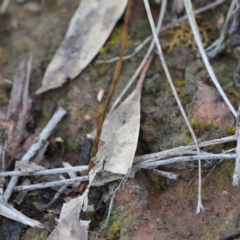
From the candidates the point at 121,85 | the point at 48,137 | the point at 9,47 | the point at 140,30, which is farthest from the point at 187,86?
the point at 9,47

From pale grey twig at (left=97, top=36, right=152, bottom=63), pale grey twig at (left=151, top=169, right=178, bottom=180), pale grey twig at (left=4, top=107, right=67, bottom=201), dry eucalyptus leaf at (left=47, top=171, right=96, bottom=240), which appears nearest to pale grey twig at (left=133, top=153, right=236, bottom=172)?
pale grey twig at (left=151, top=169, right=178, bottom=180)

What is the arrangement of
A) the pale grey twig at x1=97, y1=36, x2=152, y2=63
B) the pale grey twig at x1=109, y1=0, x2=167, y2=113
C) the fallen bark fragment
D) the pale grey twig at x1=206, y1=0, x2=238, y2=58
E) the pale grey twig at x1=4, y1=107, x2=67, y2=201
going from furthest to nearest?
the pale grey twig at x1=97, y1=36, x2=152, y2=63 < the pale grey twig at x1=206, y1=0, x2=238, y2=58 < the pale grey twig at x1=109, y1=0, x2=167, y2=113 < the fallen bark fragment < the pale grey twig at x1=4, y1=107, x2=67, y2=201

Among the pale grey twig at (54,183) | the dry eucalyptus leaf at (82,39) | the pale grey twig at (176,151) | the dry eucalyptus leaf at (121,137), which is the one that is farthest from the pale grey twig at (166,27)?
the pale grey twig at (54,183)

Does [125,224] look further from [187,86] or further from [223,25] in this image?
[223,25]

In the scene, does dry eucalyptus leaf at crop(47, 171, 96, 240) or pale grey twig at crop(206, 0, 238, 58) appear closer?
dry eucalyptus leaf at crop(47, 171, 96, 240)

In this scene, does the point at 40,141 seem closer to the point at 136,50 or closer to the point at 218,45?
the point at 136,50

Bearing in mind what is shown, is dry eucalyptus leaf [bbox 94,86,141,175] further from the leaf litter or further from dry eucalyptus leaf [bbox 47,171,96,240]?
dry eucalyptus leaf [bbox 47,171,96,240]
